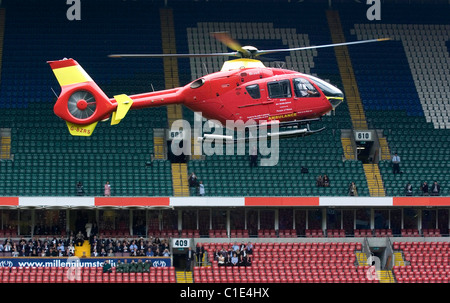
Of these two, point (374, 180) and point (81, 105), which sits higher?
point (81, 105)

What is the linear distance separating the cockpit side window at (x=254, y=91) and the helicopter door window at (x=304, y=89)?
1.22 m

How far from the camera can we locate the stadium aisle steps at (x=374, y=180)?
153ft

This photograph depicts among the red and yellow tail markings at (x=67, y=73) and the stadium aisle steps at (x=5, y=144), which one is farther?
the stadium aisle steps at (x=5, y=144)

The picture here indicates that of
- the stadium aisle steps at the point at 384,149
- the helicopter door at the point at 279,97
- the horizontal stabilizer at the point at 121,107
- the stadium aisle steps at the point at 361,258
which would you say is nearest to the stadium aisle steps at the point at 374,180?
the stadium aisle steps at the point at 384,149

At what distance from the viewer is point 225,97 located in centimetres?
3103

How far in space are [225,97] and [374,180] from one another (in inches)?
712

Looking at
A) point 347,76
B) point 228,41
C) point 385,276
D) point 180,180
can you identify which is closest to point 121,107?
point 228,41

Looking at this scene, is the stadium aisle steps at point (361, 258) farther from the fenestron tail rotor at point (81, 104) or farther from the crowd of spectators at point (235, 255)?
the fenestron tail rotor at point (81, 104)

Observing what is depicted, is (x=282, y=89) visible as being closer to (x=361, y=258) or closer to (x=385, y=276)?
(x=385, y=276)

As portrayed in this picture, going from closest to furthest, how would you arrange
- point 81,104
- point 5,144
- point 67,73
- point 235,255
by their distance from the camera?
point 81,104, point 67,73, point 235,255, point 5,144

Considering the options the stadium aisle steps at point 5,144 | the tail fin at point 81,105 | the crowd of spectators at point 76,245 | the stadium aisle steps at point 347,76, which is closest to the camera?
the tail fin at point 81,105

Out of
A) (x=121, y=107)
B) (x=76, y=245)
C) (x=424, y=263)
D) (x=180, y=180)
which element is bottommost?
(x=424, y=263)

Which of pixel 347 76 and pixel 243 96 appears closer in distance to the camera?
pixel 243 96

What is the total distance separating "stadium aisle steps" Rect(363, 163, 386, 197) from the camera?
153 feet
